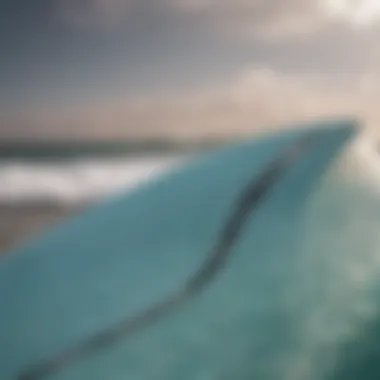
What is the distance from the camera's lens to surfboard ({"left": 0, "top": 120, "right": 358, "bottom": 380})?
676 millimetres

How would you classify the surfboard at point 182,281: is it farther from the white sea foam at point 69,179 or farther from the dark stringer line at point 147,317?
the white sea foam at point 69,179

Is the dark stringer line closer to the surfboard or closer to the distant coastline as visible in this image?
the surfboard

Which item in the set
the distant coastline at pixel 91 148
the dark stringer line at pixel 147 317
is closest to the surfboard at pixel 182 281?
the dark stringer line at pixel 147 317

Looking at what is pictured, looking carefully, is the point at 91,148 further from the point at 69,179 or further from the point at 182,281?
the point at 182,281

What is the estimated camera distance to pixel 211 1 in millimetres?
1346

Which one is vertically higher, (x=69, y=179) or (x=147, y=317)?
(x=69, y=179)

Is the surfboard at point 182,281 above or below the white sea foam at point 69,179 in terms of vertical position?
below

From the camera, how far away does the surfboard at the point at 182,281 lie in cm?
68

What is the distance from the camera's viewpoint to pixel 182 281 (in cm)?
70

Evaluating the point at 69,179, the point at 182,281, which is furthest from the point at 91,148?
the point at 182,281

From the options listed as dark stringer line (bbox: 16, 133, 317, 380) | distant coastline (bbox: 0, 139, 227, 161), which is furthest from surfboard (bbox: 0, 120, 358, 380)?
distant coastline (bbox: 0, 139, 227, 161)

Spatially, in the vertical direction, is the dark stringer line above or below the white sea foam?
below

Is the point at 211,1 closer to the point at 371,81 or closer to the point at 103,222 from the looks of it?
the point at 371,81

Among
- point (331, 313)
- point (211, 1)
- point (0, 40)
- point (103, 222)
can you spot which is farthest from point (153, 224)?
point (0, 40)
